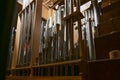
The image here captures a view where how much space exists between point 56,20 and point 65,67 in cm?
104

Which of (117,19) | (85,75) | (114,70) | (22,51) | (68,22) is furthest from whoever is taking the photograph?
(22,51)

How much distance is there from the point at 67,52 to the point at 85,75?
0.50 metres

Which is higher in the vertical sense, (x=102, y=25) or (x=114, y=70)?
(x=102, y=25)

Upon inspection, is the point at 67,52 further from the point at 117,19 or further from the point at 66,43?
the point at 117,19

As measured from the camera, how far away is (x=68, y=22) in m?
2.35

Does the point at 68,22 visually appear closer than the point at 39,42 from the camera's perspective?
Yes

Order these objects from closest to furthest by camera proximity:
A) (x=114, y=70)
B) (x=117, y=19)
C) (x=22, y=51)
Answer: (x=114, y=70) < (x=117, y=19) < (x=22, y=51)

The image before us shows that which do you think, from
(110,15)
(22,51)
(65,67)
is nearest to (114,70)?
(65,67)

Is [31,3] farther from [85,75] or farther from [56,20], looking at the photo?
[85,75]

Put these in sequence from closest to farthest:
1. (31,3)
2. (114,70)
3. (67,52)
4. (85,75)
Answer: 1. (114,70)
2. (85,75)
3. (67,52)
4. (31,3)

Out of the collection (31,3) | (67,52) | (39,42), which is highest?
(31,3)

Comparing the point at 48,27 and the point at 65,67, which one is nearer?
the point at 65,67

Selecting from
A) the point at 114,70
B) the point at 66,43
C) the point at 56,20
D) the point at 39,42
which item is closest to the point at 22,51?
the point at 39,42

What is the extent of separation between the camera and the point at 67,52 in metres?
2.13
